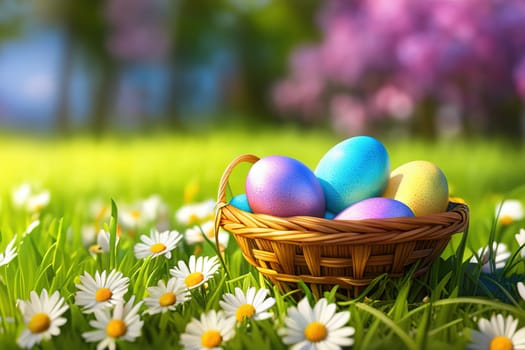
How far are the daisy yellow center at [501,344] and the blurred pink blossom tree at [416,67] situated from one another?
1.82 meters

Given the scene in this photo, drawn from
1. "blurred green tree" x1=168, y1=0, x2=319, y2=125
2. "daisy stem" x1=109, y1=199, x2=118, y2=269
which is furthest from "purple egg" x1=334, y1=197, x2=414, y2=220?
"blurred green tree" x1=168, y1=0, x2=319, y2=125

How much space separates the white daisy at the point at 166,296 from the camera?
125 centimetres

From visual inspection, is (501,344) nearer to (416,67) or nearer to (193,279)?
(193,279)

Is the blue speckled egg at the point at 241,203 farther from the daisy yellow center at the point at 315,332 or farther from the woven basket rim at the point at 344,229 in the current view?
the daisy yellow center at the point at 315,332

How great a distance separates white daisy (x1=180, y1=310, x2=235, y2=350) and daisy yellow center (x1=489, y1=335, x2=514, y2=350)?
44cm

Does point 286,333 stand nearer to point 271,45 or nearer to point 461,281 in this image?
point 461,281

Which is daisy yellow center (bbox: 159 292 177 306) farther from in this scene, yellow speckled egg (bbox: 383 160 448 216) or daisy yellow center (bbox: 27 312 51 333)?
yellow speckled egg (bbox: 383 160 448 216)

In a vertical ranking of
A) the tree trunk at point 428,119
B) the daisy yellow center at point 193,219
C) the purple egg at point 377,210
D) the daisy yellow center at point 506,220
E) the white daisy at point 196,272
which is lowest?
the tree trunk at point 428,119

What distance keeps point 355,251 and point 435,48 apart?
2.72 meters

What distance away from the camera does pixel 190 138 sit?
5.88 metres

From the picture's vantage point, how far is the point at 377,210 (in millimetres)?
1235

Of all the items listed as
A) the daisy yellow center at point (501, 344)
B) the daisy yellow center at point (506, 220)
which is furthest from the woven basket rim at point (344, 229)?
the daisy yellow center at point (506, 220)

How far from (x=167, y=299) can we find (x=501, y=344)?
612mm

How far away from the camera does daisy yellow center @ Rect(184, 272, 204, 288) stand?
133 cm
